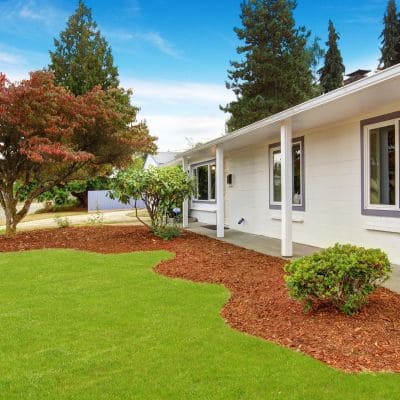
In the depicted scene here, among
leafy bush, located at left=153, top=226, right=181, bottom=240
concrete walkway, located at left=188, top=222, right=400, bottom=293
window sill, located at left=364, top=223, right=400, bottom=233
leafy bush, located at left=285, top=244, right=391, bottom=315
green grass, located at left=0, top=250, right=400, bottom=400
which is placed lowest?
green grass, located at left=0, top=250, right=400, bottom=400

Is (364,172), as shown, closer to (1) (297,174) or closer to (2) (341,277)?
(1) (297,174)

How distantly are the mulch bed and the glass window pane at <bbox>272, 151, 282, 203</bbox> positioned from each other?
229 centimetres

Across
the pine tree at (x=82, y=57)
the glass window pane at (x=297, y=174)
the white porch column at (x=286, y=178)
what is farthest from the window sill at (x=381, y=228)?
the pine tree at (x=82, y=57)

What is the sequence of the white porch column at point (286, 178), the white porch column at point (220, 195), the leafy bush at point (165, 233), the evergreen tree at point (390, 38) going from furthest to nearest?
the evergreen tree at point (390, 38) → the white porch column at point (220, 195) → the leafy bush at point (165, 233) → the white porch column at point (286, 178)

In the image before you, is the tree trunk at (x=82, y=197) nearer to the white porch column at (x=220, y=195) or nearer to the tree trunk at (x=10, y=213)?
the tree trunk at (x=10, y=213)

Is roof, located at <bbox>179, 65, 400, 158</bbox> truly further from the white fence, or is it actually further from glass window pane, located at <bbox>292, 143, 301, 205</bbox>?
the white fence

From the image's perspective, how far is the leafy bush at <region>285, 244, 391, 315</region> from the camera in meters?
3.88

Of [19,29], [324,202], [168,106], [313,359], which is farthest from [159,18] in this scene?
[168,106]

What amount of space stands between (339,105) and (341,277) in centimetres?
325

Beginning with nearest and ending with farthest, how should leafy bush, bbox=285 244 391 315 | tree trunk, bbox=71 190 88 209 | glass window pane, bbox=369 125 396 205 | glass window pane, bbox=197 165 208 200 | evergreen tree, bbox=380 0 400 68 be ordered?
leafy bush, bbox=285 244 391 315 < glass window pane, bbox=369 125 396 205 < glass window pane, bbox=197 165 208 200 < tree trunk, bbox=71 190 88 209 < evergreen tree, bbox=380 0 400 68

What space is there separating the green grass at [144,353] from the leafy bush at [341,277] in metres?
0.77

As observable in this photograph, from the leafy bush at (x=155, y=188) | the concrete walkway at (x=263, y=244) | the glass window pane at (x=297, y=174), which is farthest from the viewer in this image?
the leafy bush at (x=155, y=188)

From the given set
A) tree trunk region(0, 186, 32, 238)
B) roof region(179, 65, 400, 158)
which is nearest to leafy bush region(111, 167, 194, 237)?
roof region(179, 65, 400, 158)

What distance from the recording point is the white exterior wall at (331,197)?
7.05m
